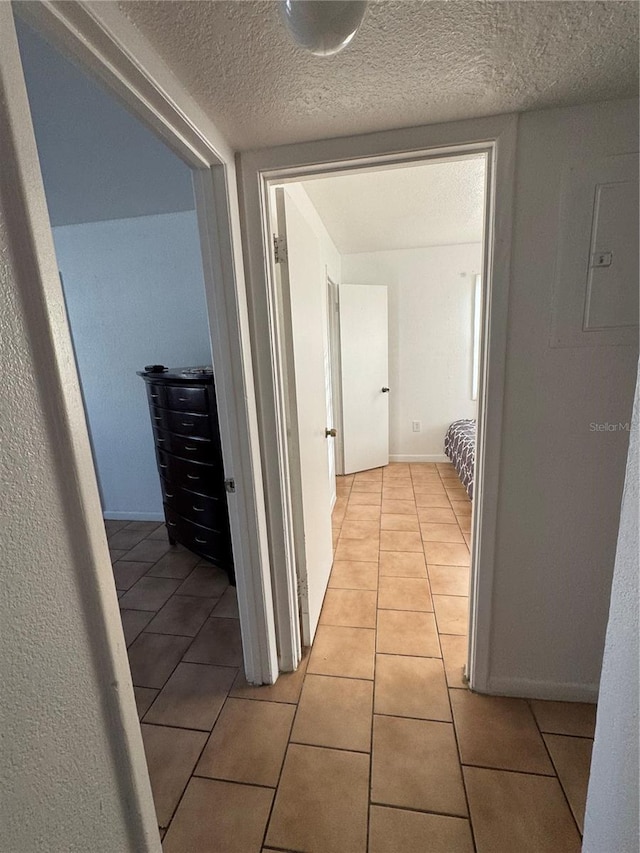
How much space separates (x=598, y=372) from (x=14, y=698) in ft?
5.15

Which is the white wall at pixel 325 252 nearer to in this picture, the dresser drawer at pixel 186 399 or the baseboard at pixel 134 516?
the dresser drawer at pixel 186 399

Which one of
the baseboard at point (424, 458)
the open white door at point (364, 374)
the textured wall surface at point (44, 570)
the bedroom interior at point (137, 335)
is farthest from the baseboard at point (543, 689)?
the baseboard at point (424, 458)

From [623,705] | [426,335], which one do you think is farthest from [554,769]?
[426,335]

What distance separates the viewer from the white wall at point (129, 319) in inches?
103

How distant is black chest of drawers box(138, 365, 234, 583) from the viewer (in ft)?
6.57

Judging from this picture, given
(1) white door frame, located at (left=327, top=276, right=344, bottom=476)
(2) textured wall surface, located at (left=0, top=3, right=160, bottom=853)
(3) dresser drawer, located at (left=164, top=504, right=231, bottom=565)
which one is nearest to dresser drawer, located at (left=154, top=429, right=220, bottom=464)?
(3) dresser drawer, located at (left=164, top=504, right=231, bottom=565)

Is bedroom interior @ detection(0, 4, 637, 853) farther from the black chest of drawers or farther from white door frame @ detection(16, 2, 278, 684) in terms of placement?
the black chest of drawers

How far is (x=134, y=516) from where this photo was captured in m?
3.11

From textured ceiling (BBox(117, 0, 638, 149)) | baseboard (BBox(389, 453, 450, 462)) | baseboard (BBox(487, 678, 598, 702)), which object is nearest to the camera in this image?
textured ceiling (BBox(117, 0, 638, 149))

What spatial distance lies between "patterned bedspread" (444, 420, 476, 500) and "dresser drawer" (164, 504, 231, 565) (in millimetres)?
1851

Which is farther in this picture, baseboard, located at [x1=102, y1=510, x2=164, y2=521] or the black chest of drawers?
baseboard, located at [x1=102, y1=510, x2=164, y2=521]

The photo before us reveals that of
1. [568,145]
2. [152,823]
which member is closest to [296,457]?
[152,823]

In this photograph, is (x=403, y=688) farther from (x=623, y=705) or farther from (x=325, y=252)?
(x=325, y=252)

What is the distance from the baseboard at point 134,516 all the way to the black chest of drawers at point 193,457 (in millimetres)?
816
